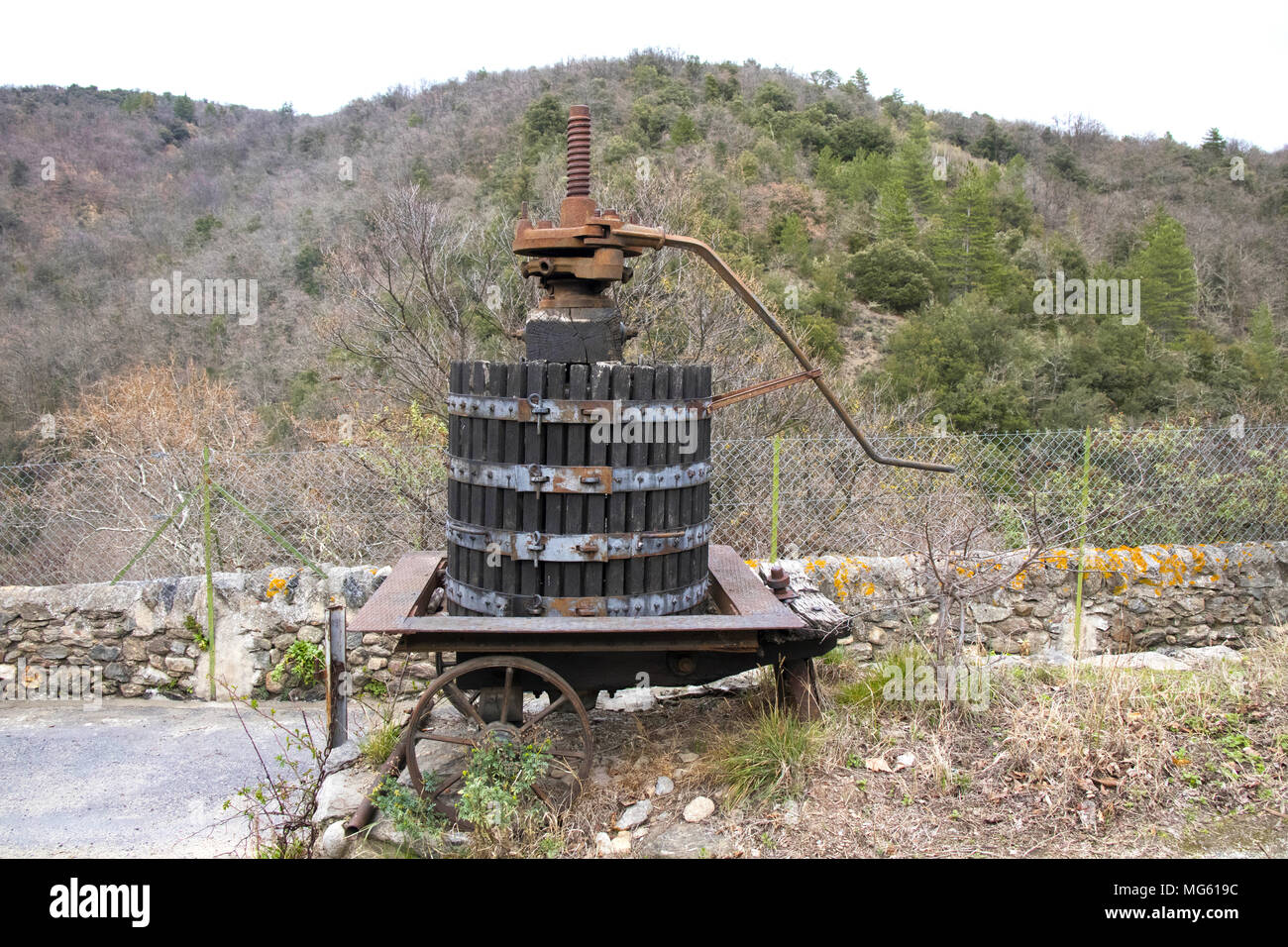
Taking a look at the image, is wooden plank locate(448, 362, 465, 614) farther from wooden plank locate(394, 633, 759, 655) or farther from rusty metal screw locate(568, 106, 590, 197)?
rusty metal screw locate(568, 106, 590, 197)

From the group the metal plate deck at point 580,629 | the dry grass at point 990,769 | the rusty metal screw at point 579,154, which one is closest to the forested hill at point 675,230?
the rusty metal screw at point 579,154

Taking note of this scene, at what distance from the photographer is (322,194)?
38125 mm

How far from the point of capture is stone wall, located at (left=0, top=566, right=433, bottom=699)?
22.5 feet

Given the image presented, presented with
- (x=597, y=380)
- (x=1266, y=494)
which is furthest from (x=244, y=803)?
(x=1266, y=494)

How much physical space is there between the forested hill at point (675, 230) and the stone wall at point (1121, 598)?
7012 millimetres

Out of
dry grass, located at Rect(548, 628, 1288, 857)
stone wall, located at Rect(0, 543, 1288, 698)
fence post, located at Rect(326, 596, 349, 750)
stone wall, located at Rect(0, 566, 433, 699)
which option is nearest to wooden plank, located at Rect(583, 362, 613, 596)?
dry grass, located at Rect(548, 628, 1288, 857)

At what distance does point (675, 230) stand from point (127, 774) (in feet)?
42.2

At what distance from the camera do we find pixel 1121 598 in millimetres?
7531

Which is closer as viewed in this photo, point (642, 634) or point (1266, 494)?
point (642, 634)

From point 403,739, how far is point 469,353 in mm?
11542

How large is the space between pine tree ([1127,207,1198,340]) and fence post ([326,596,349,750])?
92.7 ft
